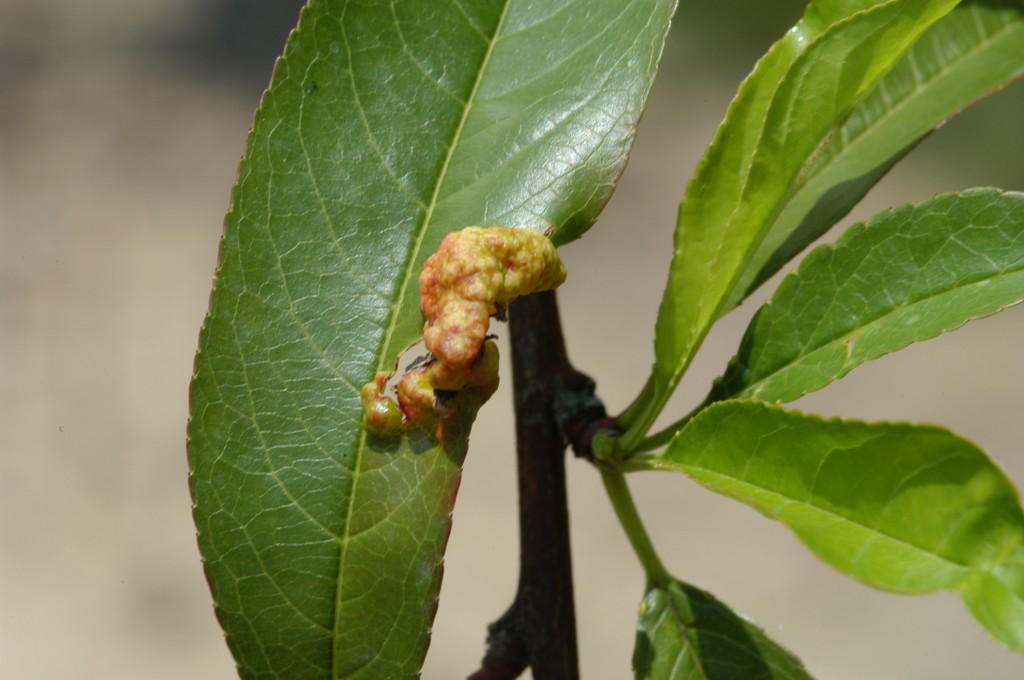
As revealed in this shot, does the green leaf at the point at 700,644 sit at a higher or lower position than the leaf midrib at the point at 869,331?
lower

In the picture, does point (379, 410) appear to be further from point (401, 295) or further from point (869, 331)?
point (869, 331)

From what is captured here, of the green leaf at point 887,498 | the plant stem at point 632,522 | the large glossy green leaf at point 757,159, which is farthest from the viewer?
the plant stem at point 632,522

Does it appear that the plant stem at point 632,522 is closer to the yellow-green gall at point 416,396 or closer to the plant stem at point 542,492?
the plant stem at point 542,492

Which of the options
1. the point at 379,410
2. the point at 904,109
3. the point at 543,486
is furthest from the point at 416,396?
the point at 904,109

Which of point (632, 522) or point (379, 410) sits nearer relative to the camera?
point (379, 410)

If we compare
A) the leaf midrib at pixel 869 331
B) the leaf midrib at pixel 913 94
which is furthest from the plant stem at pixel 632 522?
the leaf midrib at pixel 913 94

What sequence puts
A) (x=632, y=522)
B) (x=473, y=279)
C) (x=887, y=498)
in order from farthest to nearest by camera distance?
(x=632, y=522), (x=473, y=279), (x=887, y=498)

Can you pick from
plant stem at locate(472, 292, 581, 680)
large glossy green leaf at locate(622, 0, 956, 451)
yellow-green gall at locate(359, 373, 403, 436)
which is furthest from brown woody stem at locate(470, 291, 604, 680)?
yellow-green gall at locate(359, 373, 403, 436)
